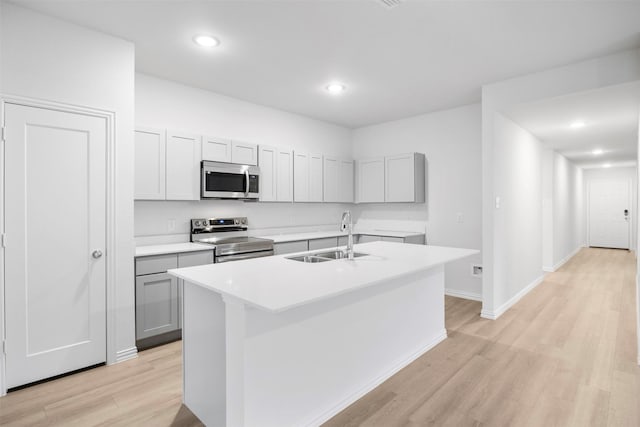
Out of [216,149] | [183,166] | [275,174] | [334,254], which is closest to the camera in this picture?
[334,254]

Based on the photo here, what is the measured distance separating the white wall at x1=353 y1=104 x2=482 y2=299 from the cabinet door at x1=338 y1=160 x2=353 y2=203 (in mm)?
714

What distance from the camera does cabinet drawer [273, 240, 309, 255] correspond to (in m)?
4.10

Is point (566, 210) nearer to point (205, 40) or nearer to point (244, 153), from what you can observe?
point (244, 153)

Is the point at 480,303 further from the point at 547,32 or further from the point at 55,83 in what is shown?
the point at 55,83

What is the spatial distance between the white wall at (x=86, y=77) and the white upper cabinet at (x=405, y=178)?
11.4 feet

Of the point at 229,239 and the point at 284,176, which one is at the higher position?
the point at 284,176

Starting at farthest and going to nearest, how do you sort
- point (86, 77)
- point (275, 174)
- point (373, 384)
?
point (275, 174), point (86, 77), point (373, 384)

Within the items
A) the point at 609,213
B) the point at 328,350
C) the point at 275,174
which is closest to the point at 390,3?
the point at 328,350

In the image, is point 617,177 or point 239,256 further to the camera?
point 617,177

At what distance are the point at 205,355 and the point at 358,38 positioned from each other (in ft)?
8.33

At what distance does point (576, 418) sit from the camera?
6.76 feet

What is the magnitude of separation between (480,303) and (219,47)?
4.13 metres

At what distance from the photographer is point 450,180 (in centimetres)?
487

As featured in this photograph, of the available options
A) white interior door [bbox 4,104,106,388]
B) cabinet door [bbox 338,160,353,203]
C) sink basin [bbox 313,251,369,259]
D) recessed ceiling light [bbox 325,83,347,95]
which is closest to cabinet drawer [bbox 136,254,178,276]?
white interior door [bbox 4,104,106,388]
